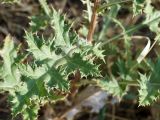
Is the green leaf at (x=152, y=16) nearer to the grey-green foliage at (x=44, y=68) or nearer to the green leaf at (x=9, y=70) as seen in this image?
the grey-green foliage at (x=44, y=68)

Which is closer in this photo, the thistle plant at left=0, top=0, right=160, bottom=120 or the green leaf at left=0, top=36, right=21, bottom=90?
the thistle plant at left=0, top=0, right=160, bottom=120

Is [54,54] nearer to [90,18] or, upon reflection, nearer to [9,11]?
[90,18]

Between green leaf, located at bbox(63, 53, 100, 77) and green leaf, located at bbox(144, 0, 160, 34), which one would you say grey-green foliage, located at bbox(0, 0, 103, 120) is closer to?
green leaf, located at bbox(63, 53, 100, 77)

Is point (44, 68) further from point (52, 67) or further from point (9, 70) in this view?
point (9, 70)

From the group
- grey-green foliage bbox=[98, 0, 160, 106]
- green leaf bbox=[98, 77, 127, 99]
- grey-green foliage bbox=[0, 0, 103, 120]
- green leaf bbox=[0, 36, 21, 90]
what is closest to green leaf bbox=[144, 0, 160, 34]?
grey-green foliage bbox=[98, 0, 160, 106]

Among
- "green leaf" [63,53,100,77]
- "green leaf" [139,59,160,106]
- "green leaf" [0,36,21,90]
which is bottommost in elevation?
"green leaf" [139,59,160,106]

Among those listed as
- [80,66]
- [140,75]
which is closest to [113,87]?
[140,75]

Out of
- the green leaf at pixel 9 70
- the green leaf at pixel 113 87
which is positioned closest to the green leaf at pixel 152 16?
the green leaf at pixel 113 87

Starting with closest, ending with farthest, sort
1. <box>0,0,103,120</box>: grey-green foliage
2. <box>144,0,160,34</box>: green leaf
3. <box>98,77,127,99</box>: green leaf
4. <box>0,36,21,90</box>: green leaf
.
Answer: <box>0,0,103,120</box>: grey-green foliage, <box>0,36,21,90</box>: green leaf, <box>98,77,127,99</box>: green leaf, <box>144,0,160,34</box>: green leaf

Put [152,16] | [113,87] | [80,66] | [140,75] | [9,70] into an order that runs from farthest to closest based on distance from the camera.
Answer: [152,16] < [113,87] < [140,75] < [9,70] < [80,66]
